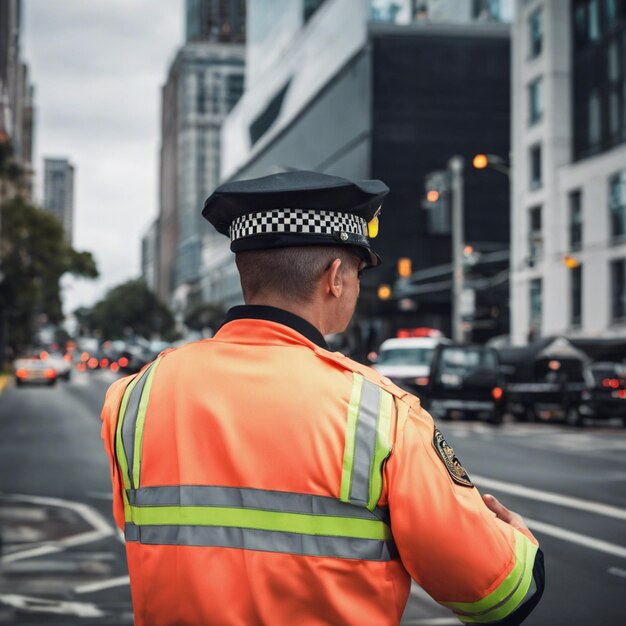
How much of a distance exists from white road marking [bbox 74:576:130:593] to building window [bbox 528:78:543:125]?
42.3 m

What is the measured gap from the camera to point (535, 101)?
4750 centimetres

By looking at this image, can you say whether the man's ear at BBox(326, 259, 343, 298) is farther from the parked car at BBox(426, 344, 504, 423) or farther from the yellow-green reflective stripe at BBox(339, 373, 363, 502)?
the parked car at BBox(426, 344, 504, 423)

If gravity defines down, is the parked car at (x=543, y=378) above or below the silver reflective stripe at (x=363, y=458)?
below

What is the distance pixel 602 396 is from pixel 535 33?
25.9 m

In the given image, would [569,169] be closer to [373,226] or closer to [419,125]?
[419,125]

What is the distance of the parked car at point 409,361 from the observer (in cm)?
2934

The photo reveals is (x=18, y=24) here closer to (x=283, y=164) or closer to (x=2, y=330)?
(x=283, y=164)

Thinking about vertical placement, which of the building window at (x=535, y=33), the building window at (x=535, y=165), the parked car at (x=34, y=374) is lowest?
the parked car at (x=34, y=374)

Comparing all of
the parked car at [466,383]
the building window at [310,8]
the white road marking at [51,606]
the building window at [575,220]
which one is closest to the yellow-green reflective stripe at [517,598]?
the white road marking at [51,606]

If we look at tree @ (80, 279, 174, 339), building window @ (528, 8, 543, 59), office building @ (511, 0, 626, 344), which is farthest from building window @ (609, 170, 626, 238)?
tree @ (80, 279, 174, 339)

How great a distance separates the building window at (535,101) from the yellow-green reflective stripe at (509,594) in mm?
46442

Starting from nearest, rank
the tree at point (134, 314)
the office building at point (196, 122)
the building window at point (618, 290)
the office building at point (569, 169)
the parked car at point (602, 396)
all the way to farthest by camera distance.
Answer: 1. the parked car at point (602, 396)
2. the building window at point (618, 290)
3. the office building at point (569, 169)
4. the tree at point (134, 314)
5. the office building at point (196, 122)

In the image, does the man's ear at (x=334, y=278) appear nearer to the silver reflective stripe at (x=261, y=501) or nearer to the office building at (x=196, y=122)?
the silver reflective stripe at (x=261, y=501)

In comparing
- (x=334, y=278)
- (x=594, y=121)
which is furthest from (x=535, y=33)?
(x=334, y=278)
